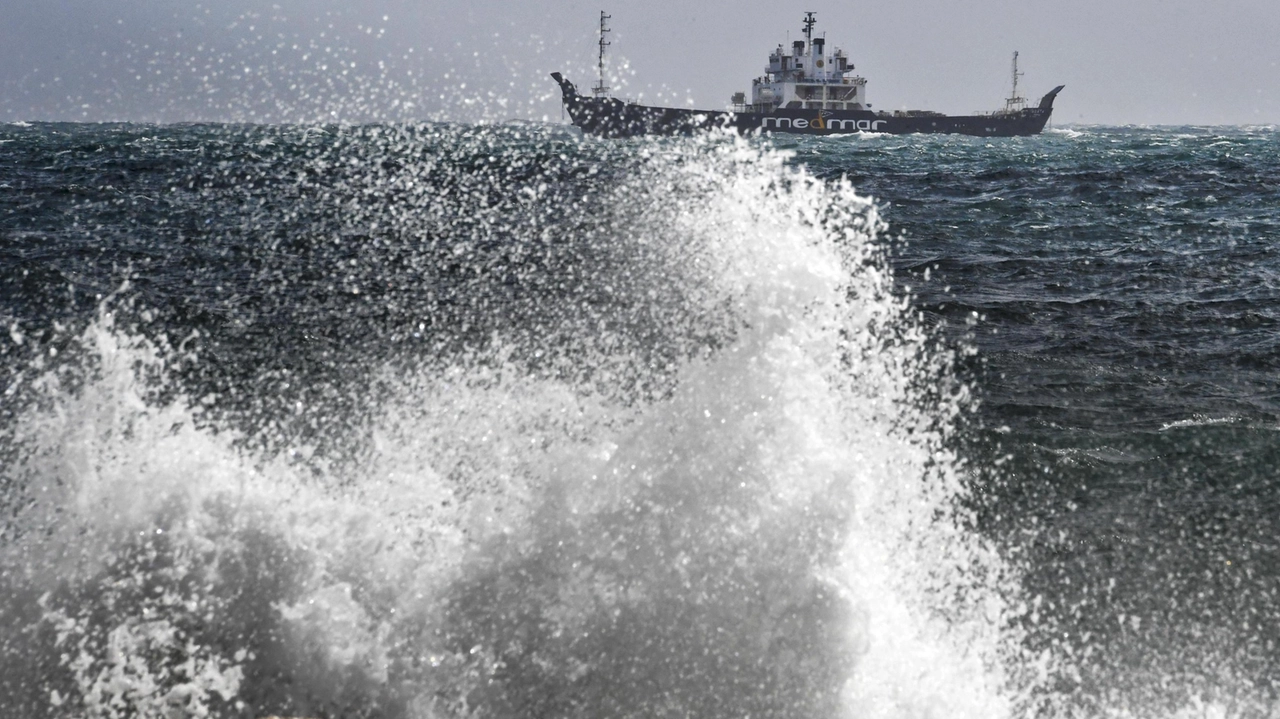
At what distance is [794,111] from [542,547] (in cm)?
8466

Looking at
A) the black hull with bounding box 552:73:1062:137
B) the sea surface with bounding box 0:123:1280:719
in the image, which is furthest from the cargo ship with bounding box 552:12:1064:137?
the sea surface with bounding box 0:123:1280:719

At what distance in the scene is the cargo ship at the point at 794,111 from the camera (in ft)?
278

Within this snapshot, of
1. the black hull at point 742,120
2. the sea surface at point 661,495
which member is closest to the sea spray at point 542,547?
the sea surface at point 661,495

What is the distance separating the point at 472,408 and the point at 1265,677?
20.3 feet

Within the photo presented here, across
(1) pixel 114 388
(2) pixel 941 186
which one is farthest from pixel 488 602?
(2) pixel 941 186

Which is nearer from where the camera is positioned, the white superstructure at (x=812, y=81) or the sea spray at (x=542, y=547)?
the sea spray at (x=542, y=547)

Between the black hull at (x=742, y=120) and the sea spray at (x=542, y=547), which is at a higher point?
the black hull at (x=742, y=120)

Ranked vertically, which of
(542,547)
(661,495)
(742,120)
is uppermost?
(742,120)

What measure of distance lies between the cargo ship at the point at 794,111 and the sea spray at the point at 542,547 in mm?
78289

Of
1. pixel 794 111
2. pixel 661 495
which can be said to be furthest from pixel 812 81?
pixel 661 495

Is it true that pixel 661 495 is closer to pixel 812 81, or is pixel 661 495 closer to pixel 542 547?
pixel 542 547

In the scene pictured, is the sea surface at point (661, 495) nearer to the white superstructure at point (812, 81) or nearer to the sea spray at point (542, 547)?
the sea spray at point (542, 547)

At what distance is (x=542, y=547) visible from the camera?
646 cm

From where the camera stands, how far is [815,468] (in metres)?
7.11
